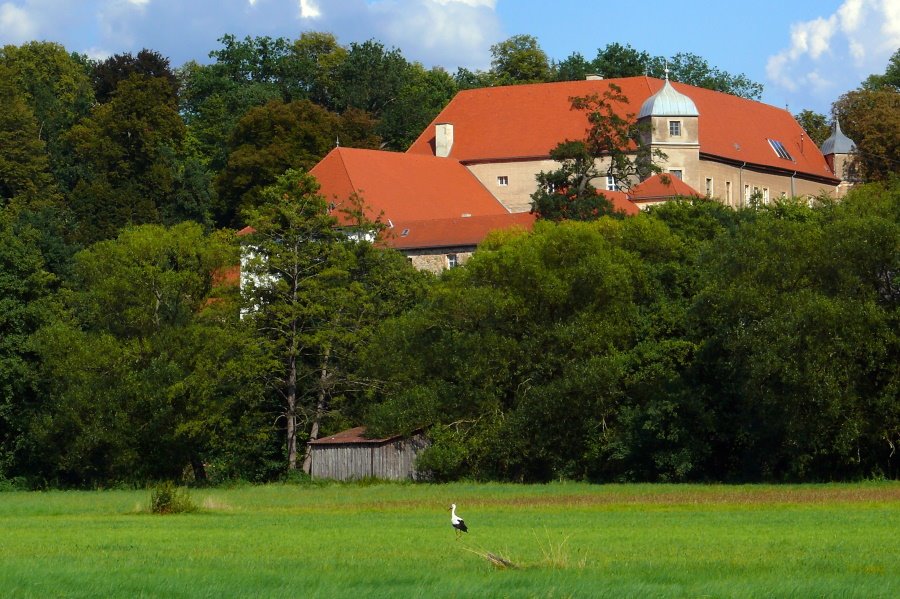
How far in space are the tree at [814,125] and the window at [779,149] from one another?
30.1 feet

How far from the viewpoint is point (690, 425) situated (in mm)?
47969

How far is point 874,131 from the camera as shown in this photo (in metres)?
Answer: 95.4

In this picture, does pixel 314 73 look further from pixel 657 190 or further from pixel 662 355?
pixel 662 355

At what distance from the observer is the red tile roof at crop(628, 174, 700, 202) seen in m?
84.7

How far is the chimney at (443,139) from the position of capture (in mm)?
98500

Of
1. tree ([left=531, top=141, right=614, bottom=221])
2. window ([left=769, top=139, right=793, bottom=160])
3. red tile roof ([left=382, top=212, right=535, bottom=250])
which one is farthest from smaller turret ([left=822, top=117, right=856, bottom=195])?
tree ([left=531, top=141, right=614, bottom=221])

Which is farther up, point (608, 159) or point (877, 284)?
point (608, 159)

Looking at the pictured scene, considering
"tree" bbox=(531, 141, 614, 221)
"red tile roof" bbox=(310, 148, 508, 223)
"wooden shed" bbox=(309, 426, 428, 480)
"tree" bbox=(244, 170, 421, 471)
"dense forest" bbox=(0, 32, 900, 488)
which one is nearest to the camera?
"dense forest" bbox=(0, 32, 900, 488)

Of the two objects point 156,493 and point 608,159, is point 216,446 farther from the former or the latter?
point 608,159

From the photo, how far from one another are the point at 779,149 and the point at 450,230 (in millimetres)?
26573

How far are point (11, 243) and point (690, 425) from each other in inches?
1025

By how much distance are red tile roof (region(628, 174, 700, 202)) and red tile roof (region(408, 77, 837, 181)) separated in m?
8.05

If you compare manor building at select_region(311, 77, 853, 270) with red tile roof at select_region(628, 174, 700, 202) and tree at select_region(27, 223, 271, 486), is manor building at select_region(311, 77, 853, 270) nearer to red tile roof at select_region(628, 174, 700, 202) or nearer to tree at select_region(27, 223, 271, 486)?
red tile roof at select_region(628, 174, 700, 202)

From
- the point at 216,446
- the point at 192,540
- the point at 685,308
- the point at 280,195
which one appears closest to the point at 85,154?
the point at 280,195
